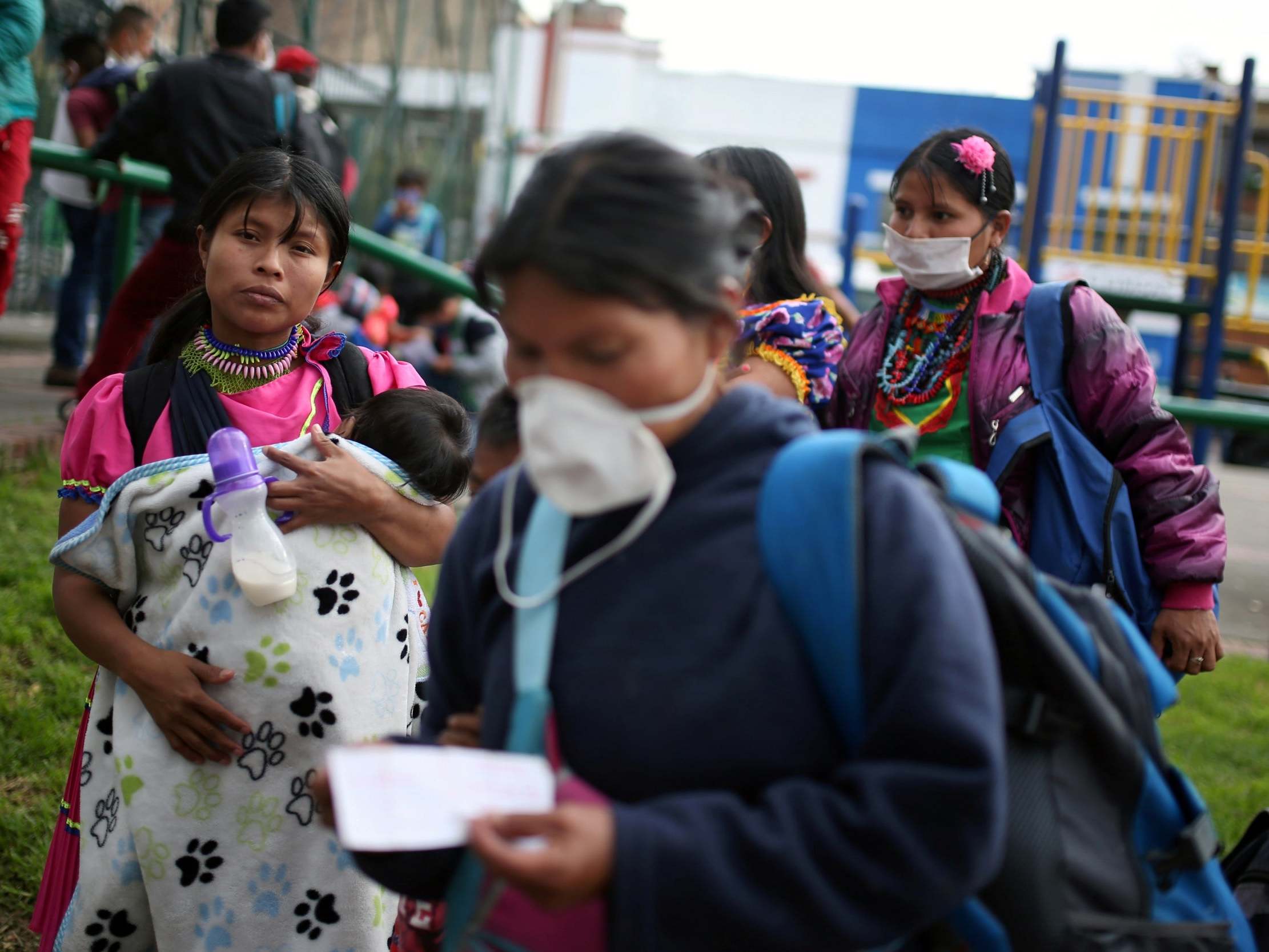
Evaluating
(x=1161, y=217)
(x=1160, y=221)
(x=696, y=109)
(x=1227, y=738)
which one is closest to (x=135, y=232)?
(x=1227, y=738)

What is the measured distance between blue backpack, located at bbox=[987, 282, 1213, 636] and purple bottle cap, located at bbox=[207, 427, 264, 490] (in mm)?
1522

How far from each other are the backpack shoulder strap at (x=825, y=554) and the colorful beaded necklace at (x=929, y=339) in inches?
70.7

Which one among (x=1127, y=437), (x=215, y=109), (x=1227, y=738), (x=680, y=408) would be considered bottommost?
(x=1227, y=738)

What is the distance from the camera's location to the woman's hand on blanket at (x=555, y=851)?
106 cm

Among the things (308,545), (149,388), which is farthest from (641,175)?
(149,388)

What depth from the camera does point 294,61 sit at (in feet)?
20.3

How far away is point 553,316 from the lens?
1.21 meters

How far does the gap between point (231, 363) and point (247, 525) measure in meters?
0.40

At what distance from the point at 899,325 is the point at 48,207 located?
906 cm

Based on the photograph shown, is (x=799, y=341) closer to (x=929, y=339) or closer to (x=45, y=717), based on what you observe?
(x=929, y=339)

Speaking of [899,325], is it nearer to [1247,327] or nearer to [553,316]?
[553,316]

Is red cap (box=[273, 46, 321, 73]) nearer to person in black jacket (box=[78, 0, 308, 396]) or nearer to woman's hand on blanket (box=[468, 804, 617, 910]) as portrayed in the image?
person in black jacket (box=[78, 0, 308, 396])

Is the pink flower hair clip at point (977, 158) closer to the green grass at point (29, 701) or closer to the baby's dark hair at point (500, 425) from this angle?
the baby's dark hair at point (500, 425)

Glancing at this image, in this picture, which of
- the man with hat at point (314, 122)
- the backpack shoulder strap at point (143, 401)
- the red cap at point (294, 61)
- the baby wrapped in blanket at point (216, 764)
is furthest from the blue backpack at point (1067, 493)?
the red cap at point (294, 61)
